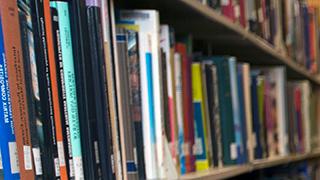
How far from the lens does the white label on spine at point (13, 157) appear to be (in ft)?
1.96

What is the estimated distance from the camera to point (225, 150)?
4.44ft

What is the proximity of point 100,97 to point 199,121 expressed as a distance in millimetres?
563

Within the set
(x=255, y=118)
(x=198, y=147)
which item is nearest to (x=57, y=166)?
(x=198, y=147)

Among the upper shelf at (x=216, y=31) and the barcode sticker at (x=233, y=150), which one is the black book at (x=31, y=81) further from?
the barcode sticker at (x=233, y=150)

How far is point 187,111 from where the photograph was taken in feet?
3.88

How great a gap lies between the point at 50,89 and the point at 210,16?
2.13 feet

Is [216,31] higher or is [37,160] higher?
[216,31]

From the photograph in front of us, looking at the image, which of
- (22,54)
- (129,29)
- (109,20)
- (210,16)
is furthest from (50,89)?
(210,16)

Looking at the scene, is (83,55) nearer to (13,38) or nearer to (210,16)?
(13,38)

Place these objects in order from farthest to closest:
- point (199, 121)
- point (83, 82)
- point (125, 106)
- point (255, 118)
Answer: point (255, 118)
point (199, 121)
point (125, 106)
point (83, 82)

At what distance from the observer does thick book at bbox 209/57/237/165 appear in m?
1.35

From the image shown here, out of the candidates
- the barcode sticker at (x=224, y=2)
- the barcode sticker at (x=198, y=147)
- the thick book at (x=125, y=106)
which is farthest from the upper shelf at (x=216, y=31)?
the barcode sticker at (x=198, y=147)

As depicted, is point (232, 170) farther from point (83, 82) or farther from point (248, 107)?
point (83, 82)

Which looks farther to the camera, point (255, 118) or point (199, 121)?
point (255, 118)
